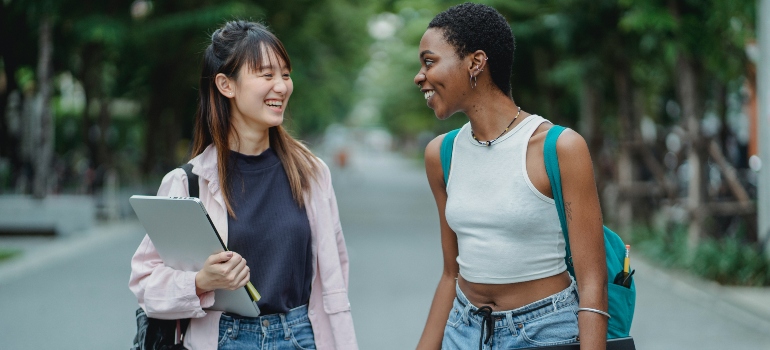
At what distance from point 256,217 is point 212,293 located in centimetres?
26

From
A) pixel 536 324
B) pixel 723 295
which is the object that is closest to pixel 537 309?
pixel 536 324

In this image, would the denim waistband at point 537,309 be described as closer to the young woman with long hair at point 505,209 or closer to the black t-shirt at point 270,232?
the young woman with long hair at point 505,209

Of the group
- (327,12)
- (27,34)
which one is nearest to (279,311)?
(27,34)

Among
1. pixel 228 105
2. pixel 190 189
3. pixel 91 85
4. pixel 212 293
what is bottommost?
pixel 212 293

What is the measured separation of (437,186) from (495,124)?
324mm

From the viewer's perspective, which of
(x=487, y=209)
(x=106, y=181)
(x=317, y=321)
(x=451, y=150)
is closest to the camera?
(x=487, y=209)

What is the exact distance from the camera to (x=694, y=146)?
37.1 ft

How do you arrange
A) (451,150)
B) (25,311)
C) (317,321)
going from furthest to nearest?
1. (25,311)
2. (317,321)
3. (451,150)

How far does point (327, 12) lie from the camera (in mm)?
25031

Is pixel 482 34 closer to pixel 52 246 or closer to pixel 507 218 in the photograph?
pixel 507 218

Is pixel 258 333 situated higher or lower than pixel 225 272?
lower

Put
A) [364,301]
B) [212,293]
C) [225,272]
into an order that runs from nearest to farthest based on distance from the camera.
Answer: [225,272], [212,293], [364,301]

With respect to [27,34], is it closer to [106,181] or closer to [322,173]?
[106,181]

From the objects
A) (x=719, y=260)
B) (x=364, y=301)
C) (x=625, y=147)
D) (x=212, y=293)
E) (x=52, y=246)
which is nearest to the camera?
(x=212, y=293)
